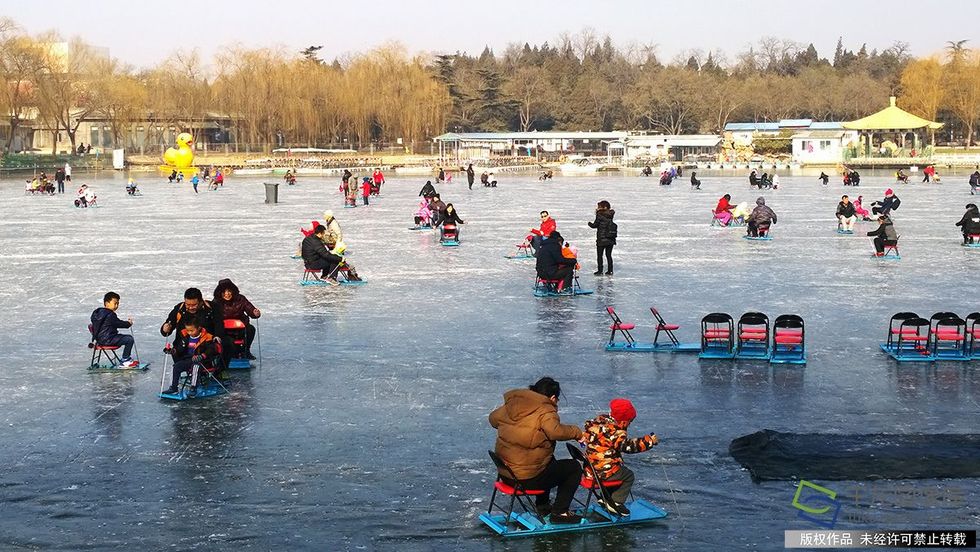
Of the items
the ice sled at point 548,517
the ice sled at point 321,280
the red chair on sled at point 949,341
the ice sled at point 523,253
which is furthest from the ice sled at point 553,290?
the ice sled at point 548,517

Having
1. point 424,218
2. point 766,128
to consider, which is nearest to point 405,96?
point 766,128

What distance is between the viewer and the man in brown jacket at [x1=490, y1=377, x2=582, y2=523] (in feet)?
24.6

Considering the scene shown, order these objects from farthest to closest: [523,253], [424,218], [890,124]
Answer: [890,124], [424,218], [523,253]

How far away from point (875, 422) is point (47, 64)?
96.6m

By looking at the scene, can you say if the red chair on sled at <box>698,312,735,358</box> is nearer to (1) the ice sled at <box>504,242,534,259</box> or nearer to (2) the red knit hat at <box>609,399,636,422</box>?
(2) the red knit hat at <box>609,399,636,422</box>

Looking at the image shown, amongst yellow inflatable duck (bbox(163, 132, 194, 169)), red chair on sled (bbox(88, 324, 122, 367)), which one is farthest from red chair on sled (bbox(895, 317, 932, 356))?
yellow inflatable duck (bbox(163, 132, 194, 169))

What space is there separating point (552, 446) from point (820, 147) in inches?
3610

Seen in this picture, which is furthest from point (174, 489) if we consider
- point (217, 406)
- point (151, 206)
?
point (151, 206)

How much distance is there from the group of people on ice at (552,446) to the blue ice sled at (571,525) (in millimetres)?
51

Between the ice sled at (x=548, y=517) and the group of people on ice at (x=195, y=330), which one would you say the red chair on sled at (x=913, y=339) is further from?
the group of people on ice at (x=195, y=330)

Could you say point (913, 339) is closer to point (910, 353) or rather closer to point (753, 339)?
point (910, 353)

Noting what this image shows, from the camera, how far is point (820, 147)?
9481 cm

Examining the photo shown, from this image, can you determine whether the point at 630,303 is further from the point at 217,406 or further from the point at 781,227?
the point at 781,227

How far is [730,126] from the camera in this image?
120m
